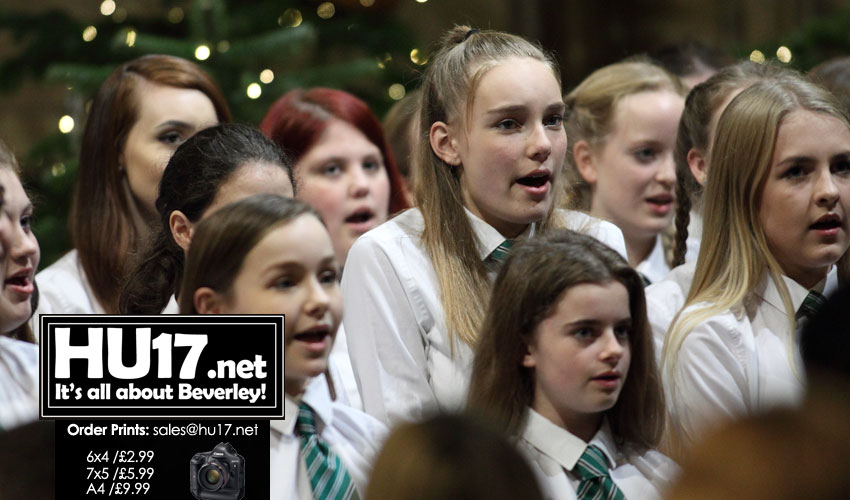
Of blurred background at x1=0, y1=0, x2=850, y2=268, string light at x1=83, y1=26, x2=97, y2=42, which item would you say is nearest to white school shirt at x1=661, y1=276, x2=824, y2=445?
blurred background at x1=0, y1=0, x2=850, y2=268

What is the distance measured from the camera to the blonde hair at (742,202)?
303 cm

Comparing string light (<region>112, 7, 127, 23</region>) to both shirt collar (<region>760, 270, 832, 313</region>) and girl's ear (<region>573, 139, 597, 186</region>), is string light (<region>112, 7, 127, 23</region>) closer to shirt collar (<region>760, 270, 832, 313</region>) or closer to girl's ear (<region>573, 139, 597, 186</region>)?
girl's ear (<region>573, 139, 597, 186</region>)

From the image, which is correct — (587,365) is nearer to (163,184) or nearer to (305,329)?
(305,329)

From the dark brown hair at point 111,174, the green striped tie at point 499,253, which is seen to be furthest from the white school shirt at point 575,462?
the dark brown hair at point 111,174

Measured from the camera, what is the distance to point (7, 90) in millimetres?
5699

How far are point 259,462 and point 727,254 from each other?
1.41 meters

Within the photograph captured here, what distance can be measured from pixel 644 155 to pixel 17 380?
2089 mm

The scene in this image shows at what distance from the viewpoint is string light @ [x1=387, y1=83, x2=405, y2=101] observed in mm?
5773

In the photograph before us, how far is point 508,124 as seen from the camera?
9.77ft

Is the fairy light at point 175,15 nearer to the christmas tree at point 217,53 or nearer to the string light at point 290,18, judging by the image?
the christmas tree at point 217,53

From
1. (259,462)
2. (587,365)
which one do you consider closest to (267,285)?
(259,462)

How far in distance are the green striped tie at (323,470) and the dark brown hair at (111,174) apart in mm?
1191

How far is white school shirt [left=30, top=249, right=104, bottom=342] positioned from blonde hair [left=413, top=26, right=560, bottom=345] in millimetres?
944

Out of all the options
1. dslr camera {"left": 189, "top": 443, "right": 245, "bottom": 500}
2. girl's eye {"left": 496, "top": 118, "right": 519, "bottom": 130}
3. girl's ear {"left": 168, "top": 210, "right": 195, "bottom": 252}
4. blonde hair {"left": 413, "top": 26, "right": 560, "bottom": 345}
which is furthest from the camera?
girl's eye {"left": 496, "top": 118, "right": 519, "bottom": 130}
